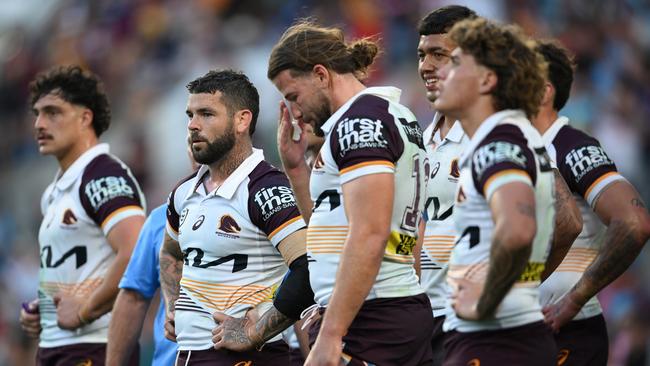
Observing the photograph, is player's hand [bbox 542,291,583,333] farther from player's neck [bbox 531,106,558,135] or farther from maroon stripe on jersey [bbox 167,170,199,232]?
maroon stripe on jersey [bbox 167,170,199,232]

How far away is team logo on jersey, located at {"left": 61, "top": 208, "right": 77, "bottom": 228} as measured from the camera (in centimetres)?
823

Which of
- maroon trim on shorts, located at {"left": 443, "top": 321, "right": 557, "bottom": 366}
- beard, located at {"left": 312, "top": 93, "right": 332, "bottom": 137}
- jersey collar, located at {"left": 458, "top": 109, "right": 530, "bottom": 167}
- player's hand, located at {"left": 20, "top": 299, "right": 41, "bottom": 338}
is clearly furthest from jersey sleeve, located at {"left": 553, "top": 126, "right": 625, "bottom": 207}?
player's hand, located at {"left": 20, "top": 299, "right": 41, "bottom": 338}

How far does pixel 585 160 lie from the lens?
22.6ft

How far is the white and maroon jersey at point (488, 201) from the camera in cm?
495

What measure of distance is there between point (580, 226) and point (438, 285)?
89 centimetres

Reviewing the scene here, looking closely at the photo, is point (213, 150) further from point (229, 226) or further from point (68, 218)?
point (68, 218)

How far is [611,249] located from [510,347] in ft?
6.29

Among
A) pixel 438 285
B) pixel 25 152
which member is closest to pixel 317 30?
pixel 438 285

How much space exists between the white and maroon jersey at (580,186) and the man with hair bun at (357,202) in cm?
137

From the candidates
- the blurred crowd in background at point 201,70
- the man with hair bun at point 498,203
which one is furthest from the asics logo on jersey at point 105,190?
the blurred crowd in background at point 201,70

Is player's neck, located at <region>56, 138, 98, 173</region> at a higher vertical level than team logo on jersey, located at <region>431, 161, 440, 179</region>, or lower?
lower

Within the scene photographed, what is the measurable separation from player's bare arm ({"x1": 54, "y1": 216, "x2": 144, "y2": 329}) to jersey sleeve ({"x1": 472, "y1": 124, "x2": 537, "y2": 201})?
3640 mm

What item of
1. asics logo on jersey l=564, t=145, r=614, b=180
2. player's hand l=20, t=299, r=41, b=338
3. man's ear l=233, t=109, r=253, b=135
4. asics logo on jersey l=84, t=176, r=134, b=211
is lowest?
player's hand l=20, t=299, r=41, b=338

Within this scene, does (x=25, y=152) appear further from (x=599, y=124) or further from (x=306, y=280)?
(x=306, y=280)
